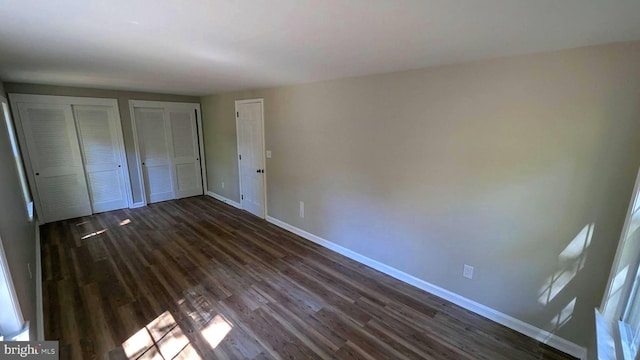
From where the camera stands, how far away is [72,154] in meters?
4.42

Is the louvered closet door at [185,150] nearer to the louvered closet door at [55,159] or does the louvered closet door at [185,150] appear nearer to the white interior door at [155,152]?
the white interior door at [155,152]

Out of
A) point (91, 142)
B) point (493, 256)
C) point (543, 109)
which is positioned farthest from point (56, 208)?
point (543, 109)

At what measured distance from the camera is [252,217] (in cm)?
474

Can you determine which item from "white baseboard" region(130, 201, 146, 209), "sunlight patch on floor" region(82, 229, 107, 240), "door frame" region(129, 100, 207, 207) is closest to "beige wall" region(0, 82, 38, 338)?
"sunlight patch on floor" region(82, 229, 107, 240)

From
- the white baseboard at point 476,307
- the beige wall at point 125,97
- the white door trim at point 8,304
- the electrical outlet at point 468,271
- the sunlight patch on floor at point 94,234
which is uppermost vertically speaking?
the beige wall at point 125,97

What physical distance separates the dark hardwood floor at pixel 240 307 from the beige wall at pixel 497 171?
385mm

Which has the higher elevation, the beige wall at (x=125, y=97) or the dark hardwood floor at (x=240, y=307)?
the beige wall at (x=125, y=97)

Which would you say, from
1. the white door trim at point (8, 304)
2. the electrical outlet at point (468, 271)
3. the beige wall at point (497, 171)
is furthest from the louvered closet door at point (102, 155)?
the electrical outlet at point (468, 271)

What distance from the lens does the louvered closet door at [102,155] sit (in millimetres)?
4523

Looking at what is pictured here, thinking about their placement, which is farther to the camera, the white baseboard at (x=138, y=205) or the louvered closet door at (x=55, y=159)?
the white baseboard at (x=138, y=205)

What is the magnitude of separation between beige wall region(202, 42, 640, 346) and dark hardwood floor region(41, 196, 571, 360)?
0.39 meters

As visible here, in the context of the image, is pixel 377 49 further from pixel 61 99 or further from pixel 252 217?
pixel 61 99

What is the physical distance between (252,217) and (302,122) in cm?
209

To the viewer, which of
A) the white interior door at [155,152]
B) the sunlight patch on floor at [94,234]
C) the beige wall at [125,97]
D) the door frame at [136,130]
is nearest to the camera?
the sunlight patch on floor at [94,234]
